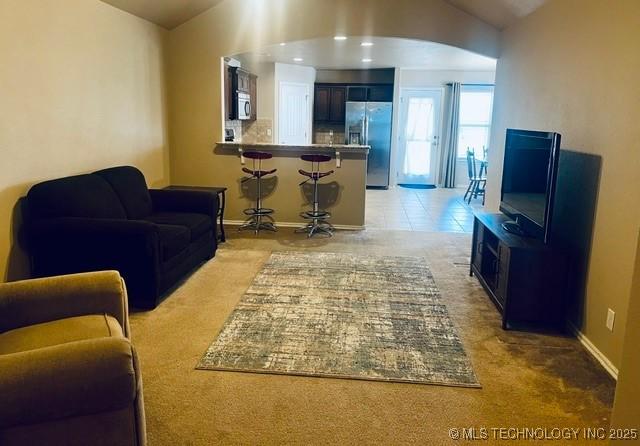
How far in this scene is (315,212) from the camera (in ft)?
20.0

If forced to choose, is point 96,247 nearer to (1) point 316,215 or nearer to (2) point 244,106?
(1) point 316,215

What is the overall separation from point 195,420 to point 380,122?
8382 millimetres

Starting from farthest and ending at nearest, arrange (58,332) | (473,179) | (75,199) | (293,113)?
(293,113), (473,179), (75,199), (58,332)

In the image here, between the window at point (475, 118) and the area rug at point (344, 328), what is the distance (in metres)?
6.52

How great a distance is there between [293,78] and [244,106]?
5.88 ft

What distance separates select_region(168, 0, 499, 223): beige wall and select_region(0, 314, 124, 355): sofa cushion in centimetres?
427

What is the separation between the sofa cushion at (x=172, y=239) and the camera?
3690 mm

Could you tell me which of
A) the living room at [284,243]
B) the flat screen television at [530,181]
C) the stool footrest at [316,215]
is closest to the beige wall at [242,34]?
the living room at [284,243]

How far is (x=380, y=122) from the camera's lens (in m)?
9.88

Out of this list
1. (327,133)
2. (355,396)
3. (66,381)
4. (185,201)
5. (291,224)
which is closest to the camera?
(66,381)

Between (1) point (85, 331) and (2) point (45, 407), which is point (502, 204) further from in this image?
(2) point (45, 407)

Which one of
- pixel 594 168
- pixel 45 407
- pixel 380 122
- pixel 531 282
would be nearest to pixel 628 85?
pixel 594 168

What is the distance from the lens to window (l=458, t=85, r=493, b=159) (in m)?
10.1

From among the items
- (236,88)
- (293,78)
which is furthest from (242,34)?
(293,78)
